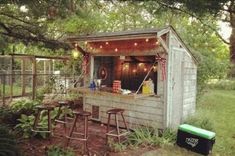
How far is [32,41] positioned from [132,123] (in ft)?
10.7

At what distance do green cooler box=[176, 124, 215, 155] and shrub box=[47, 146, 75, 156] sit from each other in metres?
2.66

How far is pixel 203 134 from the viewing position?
21.0 ft

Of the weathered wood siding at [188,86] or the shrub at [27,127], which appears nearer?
the shrub at [27,127]

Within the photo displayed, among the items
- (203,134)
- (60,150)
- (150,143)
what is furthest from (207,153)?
(60,150)

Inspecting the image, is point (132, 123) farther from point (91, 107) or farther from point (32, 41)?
point (32, 41)

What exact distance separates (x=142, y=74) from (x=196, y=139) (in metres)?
2.60

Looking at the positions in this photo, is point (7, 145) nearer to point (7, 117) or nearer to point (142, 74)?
point (7, 117)

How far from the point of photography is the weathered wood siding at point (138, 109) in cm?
705

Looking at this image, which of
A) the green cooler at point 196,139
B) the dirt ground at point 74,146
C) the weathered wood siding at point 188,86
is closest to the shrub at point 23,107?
the dirt ground at point 74,146

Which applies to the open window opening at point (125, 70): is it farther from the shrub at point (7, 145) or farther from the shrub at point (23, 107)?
the shrub at point (7, 145)

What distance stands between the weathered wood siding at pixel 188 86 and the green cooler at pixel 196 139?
4.52ft

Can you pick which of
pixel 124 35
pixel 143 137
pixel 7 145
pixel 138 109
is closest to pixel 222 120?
pixel 138 109

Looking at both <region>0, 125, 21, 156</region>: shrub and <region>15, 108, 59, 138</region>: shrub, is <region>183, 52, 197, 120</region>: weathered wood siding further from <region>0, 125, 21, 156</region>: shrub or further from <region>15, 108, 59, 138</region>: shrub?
<region>0, 125, 21, 156</region>: shrub

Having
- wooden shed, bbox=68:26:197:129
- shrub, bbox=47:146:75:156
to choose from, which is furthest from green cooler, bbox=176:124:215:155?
shrub, bbox=47:146:75:156
